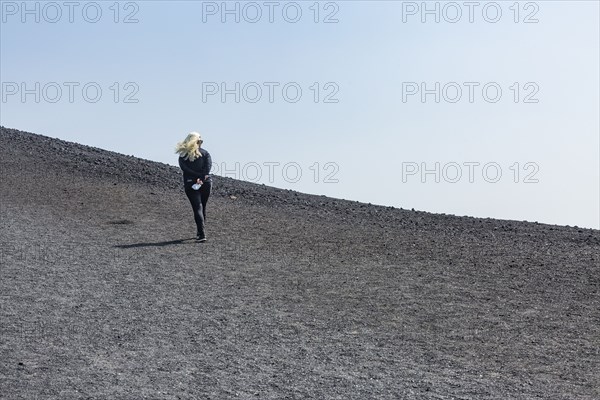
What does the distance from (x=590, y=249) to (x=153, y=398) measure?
42.9 feet

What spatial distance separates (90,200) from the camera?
23875 millimetres

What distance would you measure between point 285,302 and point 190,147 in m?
5.89

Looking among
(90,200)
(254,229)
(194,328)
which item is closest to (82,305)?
(194,328)

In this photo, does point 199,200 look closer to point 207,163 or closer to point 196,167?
point 196,167

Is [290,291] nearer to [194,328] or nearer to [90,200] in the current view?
[194,328]

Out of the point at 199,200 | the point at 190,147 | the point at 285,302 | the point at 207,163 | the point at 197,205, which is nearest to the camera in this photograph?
the point at 285,302

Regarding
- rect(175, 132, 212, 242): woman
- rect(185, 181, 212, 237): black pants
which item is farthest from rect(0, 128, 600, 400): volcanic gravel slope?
rect(175, 132, 212, 242): woman

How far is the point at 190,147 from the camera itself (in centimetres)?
1870

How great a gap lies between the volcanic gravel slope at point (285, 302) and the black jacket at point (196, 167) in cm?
140

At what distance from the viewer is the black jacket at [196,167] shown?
744 inches

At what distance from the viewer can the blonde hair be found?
18703 millimetres

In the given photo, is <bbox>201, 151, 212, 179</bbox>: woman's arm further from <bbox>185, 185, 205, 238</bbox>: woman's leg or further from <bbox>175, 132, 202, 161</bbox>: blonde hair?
<bbox>185, 185, 205, 238</bbox>: woman's leg

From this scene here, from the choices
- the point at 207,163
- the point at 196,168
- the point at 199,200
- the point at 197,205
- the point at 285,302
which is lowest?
the point at 285,302

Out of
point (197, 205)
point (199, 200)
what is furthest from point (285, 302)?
point (199, 200)
